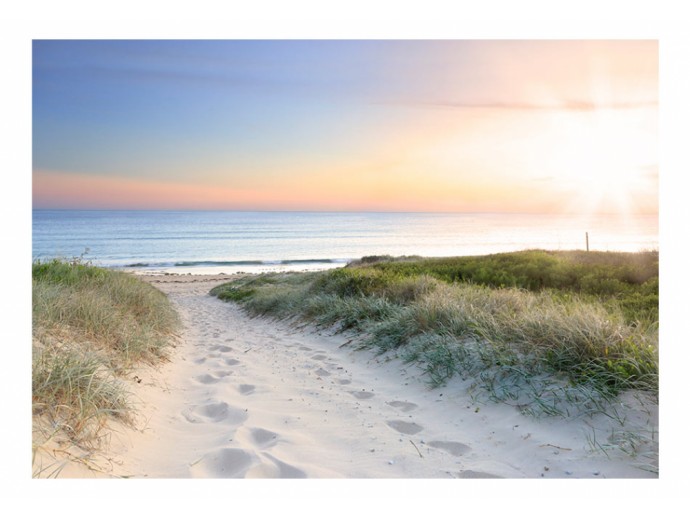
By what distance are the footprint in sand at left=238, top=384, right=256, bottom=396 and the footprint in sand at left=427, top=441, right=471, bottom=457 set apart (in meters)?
2.38

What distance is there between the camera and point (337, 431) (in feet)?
12.9

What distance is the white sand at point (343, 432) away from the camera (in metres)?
3.12

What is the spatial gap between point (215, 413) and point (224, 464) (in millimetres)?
1275

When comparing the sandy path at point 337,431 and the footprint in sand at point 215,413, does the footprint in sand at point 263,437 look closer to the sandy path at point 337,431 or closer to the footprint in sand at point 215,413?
the sandy path at point 337,431

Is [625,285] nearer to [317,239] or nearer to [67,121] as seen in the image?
[67,121]

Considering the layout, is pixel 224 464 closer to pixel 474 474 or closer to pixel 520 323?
pixel 474 474

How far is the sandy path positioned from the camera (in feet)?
10.3

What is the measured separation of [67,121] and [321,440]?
879 centimetres

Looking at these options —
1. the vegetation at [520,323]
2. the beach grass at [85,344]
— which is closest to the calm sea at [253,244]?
the vegetation at [520,323]

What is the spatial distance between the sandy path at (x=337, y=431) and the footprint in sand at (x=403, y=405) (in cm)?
1

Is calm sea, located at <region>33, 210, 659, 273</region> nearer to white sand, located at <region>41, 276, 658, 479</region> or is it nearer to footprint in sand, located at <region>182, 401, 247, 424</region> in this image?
white sand, located at <region>41, 276, 658, 479</region>

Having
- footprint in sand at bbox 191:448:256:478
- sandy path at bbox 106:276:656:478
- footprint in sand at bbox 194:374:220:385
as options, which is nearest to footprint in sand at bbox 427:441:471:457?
sandy path at bbox 106:276:656:478

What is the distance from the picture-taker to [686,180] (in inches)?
139
